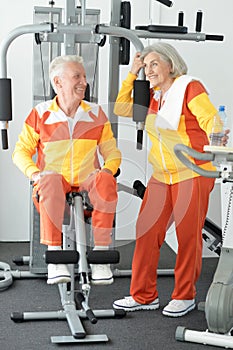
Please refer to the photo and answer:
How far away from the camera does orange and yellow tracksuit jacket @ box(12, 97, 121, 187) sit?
3912 mm

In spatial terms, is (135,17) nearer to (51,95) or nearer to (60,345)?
(51,95)

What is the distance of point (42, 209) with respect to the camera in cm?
374

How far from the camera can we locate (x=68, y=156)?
3918 mm

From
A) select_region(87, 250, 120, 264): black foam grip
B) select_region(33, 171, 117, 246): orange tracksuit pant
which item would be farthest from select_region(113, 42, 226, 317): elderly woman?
select_region(87, 250, 120, 264): black foam grip

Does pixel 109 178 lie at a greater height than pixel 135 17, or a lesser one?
lesser

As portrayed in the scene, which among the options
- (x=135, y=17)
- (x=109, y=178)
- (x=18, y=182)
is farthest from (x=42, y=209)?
(x=135, y=17)

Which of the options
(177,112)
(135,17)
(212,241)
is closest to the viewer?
(177,112)

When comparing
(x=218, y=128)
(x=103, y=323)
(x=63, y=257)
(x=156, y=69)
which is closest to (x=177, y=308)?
(x=103, y=323)

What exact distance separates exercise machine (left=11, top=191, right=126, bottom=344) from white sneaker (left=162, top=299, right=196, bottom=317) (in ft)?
0.88

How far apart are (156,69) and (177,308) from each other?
137cm

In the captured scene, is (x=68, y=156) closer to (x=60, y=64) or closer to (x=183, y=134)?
(x=60, y=64)

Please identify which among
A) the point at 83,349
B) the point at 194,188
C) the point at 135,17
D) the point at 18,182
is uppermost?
the point at 135,17

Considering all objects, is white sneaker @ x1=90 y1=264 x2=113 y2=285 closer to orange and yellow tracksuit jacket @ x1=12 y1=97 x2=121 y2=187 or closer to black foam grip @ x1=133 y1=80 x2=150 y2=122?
orange and yellow tracksuit jacket @ x1=12 y1=97 x2=121 y2=187

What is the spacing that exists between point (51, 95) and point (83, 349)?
5.09 feet
